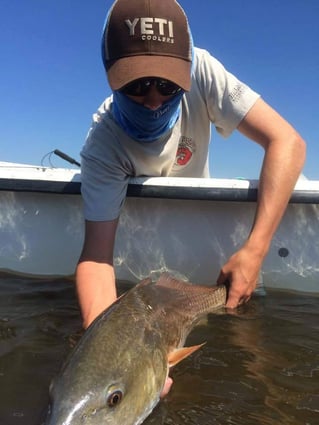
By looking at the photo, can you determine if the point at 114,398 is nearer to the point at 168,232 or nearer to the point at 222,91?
the point at 222,91

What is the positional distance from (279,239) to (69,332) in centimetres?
152

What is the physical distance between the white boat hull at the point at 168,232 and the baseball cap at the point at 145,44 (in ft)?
3.45

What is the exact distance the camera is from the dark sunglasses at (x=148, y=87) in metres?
2.23

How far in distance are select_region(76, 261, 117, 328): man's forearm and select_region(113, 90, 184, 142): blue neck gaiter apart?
75 centimetres

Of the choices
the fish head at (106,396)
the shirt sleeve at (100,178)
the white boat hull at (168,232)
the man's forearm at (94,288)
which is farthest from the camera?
the white boat hull at (168,232)

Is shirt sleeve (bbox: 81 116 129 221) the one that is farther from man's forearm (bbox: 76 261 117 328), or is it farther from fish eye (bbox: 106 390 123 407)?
fish eye (bbox: 106 390 123 407)

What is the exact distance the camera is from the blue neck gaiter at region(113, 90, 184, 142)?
8.02ft

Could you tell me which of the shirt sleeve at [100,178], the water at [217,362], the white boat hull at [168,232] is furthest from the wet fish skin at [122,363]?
the white boat hull at [168,232]

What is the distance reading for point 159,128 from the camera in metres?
2.68

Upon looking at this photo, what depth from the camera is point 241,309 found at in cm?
301

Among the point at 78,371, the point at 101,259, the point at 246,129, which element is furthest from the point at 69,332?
the point at 246,129

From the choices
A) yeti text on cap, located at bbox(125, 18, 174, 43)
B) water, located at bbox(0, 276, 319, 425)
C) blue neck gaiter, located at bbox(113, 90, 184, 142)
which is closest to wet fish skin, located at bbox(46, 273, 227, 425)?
water, located at bbox(0, 276, 319, 425)

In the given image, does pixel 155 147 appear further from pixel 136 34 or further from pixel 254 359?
pixel 254 359

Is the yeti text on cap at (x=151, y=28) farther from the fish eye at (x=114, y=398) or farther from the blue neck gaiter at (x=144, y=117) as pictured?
the fish eye at (x=114, y=398)
